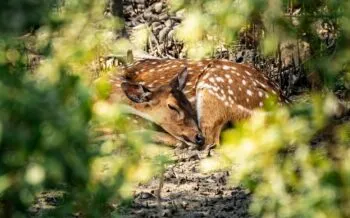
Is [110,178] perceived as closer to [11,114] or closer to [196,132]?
[11,114]

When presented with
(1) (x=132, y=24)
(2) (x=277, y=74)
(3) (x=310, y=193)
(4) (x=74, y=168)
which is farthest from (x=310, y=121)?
(1) (x=132, y=24)

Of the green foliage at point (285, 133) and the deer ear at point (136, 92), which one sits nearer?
the green foliage at point (285, 133)

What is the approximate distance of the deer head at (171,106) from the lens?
29.8 ft

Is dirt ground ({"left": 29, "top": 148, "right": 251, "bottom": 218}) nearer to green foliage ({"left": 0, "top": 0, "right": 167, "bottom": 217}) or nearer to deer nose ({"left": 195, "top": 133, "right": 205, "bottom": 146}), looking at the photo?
deer nose ({"left": 195, "top": 133, "right": 205, "bottom": 146})

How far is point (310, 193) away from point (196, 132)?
6591mm

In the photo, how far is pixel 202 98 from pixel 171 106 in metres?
0.29

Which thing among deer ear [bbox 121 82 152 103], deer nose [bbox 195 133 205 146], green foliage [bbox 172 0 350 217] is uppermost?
green foliage [bbox 172 0 350 217]

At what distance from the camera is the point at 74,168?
2.12m

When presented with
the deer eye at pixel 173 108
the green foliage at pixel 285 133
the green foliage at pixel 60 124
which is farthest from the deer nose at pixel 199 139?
the green foliage at pixel 60 124

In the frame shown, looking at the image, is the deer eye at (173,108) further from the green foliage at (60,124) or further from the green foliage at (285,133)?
the green foliage at (60,124)

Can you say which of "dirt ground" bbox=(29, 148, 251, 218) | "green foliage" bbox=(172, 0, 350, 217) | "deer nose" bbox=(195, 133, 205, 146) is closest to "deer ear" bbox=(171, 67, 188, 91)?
"deer nose" bbox=(195, 133, 205, 146)

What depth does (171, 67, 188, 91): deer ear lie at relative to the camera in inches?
369

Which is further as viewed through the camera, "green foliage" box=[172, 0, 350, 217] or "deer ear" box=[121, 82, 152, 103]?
"deer ear" box=[121, 82, 152, 103]

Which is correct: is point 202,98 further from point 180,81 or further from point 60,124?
point 60,124
